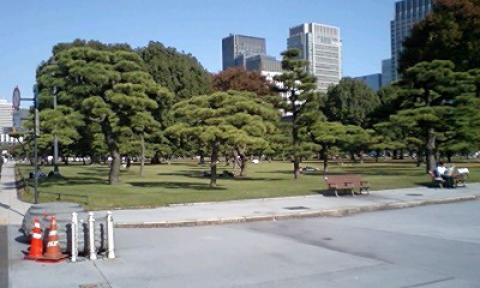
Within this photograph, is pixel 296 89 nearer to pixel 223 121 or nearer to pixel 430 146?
pixel 430 146

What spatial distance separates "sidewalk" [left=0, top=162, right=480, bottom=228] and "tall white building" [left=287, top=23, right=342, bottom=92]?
408 feet

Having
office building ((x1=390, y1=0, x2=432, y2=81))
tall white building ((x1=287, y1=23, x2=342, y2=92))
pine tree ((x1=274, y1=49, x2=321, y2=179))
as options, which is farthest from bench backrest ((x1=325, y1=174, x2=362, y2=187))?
tall white building ((x1=287, y1=23, x2=342, y2=92))

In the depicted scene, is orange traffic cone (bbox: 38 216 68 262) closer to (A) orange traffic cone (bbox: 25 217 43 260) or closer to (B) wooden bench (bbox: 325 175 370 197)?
(A) orange traffic cone (bbox: 25 217 43 260)

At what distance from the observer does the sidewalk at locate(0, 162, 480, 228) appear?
16.0 meters

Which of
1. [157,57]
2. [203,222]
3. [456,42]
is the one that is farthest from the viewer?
[157,57]

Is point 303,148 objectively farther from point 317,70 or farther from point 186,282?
point 317,70

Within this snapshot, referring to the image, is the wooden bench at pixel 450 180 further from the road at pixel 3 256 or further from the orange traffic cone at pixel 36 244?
the orange traffic cone at pixel 36 244

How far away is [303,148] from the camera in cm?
3584

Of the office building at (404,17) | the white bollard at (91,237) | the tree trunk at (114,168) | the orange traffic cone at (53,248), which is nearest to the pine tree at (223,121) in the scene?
the tree trunk at (114,168)

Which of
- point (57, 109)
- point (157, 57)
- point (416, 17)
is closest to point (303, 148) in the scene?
point (57, 109)

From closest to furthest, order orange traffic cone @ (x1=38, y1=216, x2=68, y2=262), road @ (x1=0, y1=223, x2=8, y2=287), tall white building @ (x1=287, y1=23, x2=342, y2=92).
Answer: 1. road @ (x1=0, y1=223, x2=8, y2=287)
2. orange traffic cone @ (x1=38, y1=216, x2=68, y2=262)
3. tall white building @ (x1=287, y1=23, x2=342, y2=92)

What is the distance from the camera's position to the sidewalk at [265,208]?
16.0m

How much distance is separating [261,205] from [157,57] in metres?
56.9

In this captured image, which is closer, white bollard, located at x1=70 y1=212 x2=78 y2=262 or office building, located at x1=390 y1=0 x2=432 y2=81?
white bollard, located at x1=70 y1=212 x2=78 y2=262
